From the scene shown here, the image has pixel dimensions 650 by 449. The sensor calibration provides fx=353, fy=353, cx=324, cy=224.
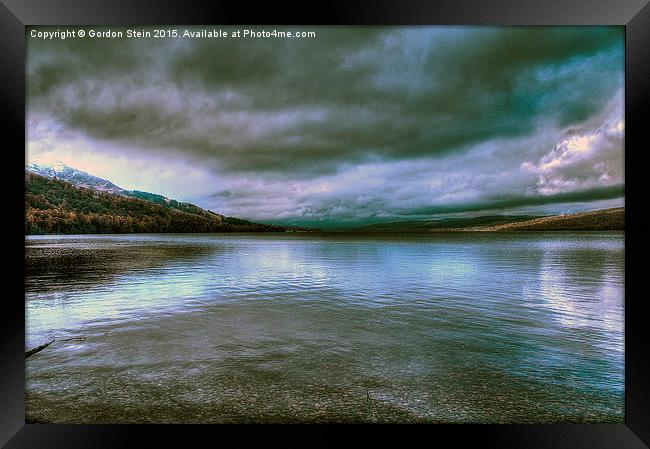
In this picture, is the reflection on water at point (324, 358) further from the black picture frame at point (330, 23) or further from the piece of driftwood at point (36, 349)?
the black picture frame at point (330, 23)

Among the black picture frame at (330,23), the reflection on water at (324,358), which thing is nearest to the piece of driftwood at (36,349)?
the reflection on water at (324,358)

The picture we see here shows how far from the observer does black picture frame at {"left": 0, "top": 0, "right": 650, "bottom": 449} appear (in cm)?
505

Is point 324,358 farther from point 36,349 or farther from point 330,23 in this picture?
point 36,349

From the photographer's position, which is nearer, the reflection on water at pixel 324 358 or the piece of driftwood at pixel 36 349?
the reflection on water at pixel 324 358

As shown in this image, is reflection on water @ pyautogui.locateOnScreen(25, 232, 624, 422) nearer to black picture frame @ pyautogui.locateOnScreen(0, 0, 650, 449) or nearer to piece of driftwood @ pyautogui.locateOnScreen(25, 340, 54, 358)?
piece of driftwood @ pyautogui.locateOnScreen(25, 340, 54, 358)

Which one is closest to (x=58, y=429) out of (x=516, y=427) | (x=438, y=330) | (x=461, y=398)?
(x=516, y=427)

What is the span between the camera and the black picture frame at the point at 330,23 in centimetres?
505

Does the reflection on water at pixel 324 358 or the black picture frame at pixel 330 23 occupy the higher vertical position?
the black picture frame at pixel 330 23

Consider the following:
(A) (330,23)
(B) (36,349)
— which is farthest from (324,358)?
(B) (36,349)

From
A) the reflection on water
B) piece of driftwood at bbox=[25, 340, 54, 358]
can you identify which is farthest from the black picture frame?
piece of driftwood at bbox=[25, 340, 54, 358]

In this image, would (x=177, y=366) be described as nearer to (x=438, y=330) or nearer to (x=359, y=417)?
(x=359, y=417)

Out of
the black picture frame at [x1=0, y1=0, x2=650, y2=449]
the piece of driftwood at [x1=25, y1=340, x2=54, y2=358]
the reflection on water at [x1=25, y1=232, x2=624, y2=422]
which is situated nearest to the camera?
the black picture frame at [x1=0, y1=0, x2=650, y2=449]

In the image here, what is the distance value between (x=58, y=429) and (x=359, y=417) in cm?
480

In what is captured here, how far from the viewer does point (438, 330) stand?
43.7ft
